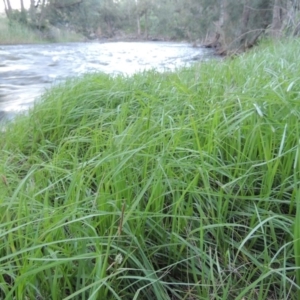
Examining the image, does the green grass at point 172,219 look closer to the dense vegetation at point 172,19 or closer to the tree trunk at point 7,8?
the dense vegetation at point 172,19

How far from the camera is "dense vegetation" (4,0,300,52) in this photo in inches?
380

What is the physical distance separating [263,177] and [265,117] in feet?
0.80

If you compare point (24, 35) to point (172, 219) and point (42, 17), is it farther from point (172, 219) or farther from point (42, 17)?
point (172, 219)

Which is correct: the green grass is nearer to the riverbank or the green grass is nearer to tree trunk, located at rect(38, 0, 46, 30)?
the riverbank

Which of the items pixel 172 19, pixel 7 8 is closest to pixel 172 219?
pixel 7 8

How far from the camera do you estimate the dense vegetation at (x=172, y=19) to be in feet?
31.7

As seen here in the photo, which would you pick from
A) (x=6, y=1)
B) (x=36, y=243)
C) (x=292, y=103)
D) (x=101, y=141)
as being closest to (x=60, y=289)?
(x=36, y=243)

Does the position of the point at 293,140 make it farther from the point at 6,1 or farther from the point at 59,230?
the point at 6,1

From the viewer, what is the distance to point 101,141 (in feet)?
5.27

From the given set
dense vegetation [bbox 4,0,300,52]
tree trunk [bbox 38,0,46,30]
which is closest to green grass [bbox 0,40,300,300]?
dense vegetation [bbox 4,0,300,52]

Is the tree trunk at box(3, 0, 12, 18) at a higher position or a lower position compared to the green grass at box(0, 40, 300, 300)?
higher

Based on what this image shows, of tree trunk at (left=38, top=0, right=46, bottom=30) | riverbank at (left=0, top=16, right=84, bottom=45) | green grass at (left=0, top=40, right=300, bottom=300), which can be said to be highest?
tree trunk at (left=38, top=0, right=46, bottom=30)

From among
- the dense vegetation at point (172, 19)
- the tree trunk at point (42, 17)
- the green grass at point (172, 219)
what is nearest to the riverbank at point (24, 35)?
the dense vegetation at point (172, 19)

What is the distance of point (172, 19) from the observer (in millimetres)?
38406
